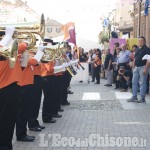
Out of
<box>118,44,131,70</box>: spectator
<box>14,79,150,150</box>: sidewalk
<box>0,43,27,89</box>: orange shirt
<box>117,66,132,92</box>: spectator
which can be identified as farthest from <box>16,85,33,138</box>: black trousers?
<box>117,66,132,92</box>: spectator

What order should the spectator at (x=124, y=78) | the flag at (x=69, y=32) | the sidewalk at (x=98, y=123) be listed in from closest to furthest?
the sidewalk at (x=98, y=123) → the flag at (x=69, y=32) → the spectator at (x=124, y=78)

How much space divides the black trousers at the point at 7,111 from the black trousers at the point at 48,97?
2747mm

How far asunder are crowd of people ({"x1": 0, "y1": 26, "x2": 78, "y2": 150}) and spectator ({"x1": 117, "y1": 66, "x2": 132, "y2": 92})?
371cm

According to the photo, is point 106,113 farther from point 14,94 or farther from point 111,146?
point 14,94

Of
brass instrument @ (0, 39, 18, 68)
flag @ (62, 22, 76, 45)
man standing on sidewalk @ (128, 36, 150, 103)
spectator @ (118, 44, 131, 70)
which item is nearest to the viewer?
brass instrument @ (0, 39, 18, 68)

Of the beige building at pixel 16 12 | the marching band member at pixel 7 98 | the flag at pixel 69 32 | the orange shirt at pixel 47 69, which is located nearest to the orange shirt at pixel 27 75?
the beige building at pixel 16 12

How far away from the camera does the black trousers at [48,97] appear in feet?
26.4

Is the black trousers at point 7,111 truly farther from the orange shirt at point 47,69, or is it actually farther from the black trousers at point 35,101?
the orange shirt at point 47,69

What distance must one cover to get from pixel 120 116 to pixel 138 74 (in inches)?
98.5

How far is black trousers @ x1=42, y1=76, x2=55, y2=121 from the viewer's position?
805cm

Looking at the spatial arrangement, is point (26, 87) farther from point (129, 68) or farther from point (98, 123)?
point (129, 68)

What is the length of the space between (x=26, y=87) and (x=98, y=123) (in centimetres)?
193

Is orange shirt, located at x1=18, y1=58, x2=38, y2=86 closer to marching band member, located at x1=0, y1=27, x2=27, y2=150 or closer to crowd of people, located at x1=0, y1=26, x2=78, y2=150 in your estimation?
crowd of people, located at x1=0, y1=26, x2=78, y2=150

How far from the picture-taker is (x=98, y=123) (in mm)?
8000
